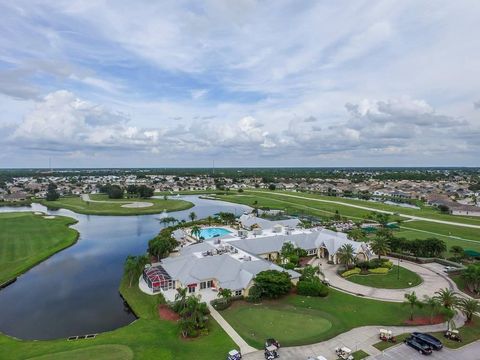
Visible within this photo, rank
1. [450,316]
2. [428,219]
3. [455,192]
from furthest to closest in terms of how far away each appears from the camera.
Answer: [455,192]
[428,219]
[450,316]

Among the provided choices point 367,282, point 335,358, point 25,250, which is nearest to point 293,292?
point 367,282

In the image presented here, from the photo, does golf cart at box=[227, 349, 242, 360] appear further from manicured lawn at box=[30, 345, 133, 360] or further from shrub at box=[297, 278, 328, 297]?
shrub at box=[297, 278, 328, 297]

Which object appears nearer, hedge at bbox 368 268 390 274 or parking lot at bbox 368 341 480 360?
parking lot at bbox 368 341 480 360

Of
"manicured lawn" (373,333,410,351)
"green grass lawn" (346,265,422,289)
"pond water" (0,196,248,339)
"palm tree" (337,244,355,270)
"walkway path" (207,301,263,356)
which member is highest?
"palm tree" (337,244,355,270)

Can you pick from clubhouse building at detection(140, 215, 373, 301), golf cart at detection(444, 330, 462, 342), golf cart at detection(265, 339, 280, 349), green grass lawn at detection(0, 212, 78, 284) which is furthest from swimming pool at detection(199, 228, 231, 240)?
golf cart at detection(444, 330, 462, 342)

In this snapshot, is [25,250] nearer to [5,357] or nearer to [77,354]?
[5,357]
